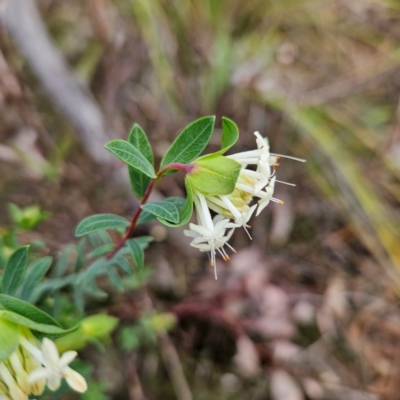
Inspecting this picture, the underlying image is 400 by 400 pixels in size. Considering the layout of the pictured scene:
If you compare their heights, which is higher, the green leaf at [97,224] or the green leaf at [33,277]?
the green leaf at [97,224]

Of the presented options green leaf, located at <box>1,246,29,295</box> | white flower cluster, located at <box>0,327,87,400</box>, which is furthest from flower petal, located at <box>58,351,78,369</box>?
green leaf, located at <box>1,246,29,295</box>

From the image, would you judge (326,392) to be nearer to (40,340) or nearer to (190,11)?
(40,340)

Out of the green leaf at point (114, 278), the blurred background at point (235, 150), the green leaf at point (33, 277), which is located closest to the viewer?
the green leaf at point (33, 277)

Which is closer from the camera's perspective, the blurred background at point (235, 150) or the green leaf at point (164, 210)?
the green leaf at point (164, 210)

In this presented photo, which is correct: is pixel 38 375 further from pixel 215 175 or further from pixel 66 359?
pixel 215 175

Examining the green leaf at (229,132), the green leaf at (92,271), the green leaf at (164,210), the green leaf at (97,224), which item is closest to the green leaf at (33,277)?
the green leaf at (92,271)

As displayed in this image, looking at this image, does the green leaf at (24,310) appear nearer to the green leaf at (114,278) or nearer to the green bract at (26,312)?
the green bract at (26,312)

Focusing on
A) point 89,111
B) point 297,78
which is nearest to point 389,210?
point 297,78
